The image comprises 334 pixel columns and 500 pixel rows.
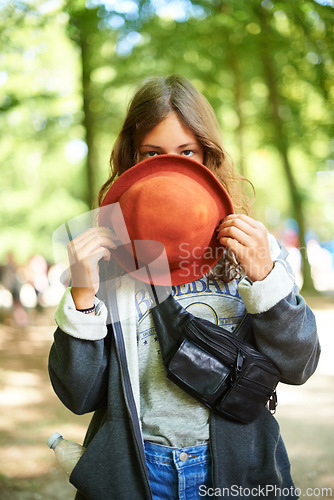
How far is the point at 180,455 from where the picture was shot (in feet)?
4.25

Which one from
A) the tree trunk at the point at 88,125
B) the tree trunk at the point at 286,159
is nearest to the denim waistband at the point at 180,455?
the tree trunk at the point at 88,125

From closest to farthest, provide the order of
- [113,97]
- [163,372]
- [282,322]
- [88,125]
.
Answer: [282,322]
[163,372]
[88,125]
[113,97]

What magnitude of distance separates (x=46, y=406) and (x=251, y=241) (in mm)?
5510

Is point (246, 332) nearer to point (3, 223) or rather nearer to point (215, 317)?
point (215, 317)

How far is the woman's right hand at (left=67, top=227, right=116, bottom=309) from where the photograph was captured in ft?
4.33

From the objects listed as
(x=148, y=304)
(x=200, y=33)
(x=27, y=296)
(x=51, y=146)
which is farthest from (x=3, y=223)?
(x=148, y=304)

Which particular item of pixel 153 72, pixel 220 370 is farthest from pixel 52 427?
pixel 153 72

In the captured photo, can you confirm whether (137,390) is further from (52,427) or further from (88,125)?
(88,125)

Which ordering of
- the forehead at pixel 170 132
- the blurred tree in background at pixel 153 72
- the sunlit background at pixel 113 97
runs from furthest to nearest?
the blurred tree in background at pixel 153 72
the sunlit background at pixel 113 97
the forehead at pixel 170 132

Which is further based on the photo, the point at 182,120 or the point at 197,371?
the point at 182,120

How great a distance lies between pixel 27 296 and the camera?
15.9 m

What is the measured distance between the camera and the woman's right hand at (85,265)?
1.32 metres

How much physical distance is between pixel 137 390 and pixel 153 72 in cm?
806

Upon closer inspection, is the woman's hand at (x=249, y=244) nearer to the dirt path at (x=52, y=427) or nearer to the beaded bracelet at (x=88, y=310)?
the beaded bracelet at (x=88, y=310)
